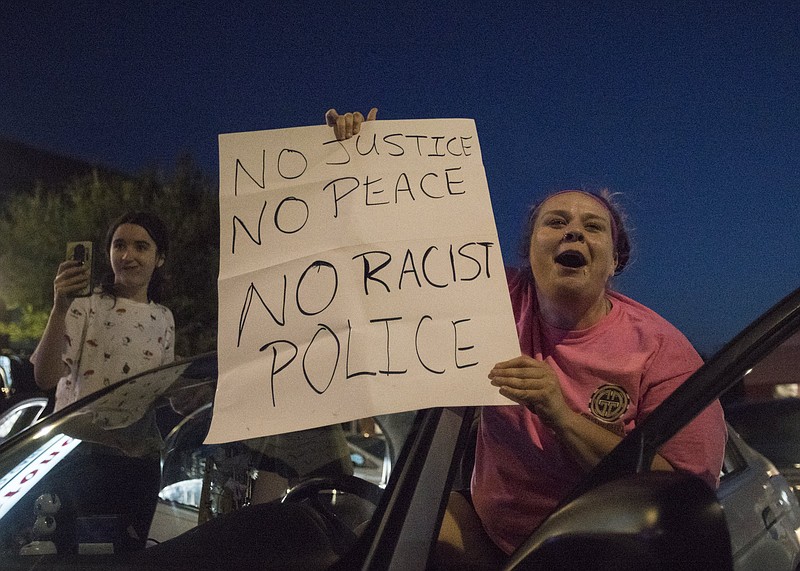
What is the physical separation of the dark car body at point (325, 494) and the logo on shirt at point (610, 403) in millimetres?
308

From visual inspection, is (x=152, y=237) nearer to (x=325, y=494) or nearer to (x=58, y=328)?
(x=58, y=328)

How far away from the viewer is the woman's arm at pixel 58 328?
2.87 m

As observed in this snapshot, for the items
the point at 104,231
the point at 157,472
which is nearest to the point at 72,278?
the point at 157,472

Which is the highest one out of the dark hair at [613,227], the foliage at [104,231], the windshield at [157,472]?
the foliage at [104,231]

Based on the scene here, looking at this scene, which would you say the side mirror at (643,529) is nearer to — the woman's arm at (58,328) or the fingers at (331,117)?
the fingers at (331,117)

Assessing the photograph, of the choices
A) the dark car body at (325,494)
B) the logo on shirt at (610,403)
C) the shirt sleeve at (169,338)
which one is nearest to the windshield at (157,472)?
the dark car body at (325,494)

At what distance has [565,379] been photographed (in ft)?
6.22

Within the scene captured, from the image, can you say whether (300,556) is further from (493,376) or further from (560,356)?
(560,356)

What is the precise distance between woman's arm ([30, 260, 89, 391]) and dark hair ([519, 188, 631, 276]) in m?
1.68

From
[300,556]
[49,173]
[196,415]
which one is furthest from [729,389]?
[49,173]

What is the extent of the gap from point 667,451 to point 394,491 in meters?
0.52

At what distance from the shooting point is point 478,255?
1.71 m

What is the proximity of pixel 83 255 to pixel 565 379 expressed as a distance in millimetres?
1927

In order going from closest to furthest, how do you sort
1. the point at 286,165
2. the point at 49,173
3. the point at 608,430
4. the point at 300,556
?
1. the point at 300,556
2. the point at 608,430
3. the point at 286,165
4. the point at 49,173
